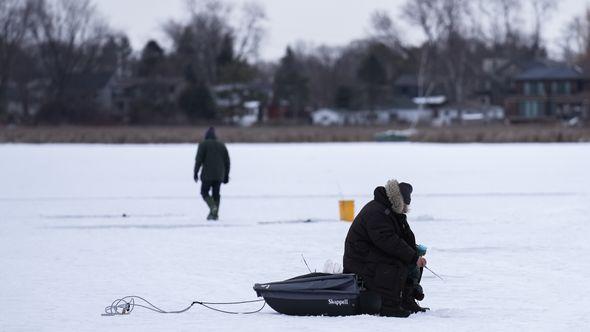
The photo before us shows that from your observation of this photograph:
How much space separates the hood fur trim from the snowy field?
0.93 m

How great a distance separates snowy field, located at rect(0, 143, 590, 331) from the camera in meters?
9.66

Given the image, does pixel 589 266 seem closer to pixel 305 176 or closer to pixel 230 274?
pixel 230 274

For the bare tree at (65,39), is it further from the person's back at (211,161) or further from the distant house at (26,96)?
the person's back at (211,161)

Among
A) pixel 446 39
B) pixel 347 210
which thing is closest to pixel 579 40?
pixel 446 39

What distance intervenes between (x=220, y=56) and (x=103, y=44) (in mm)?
13456

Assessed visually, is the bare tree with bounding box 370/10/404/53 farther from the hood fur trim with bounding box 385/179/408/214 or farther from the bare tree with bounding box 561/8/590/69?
the hood fur trim with bounding box 385/179/408/214

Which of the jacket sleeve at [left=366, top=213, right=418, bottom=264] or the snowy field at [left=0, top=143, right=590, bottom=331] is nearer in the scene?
the jacket sleeve at [left=366, top=213, right=418, bottom=264]

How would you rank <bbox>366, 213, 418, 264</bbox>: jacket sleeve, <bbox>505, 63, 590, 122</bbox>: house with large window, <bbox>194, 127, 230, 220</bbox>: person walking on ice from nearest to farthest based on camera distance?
<bbox>366, 213, 418, 264</bbox>: jacket sleeve → <bbox>194, 127, 230, 220</bbox>: person walking on ice → <bbox>505, 63, 590, 122</bbox>: house with large window

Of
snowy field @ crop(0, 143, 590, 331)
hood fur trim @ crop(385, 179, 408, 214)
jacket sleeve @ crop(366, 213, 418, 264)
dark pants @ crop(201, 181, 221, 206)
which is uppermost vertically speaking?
hood fur trim @ crop(385, 179, 408, 214)

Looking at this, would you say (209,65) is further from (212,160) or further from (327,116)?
(212,160)

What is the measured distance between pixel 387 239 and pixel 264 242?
236 inches

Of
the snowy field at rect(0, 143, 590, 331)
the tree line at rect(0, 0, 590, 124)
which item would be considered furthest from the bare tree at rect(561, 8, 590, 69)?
the snowy field at rect(0, 143, 590, 331)

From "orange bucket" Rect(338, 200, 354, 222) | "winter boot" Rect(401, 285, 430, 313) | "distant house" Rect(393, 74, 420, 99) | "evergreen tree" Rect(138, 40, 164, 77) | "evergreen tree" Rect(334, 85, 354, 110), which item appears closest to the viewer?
"winter boot" Rect(401, 285, 430, 313)

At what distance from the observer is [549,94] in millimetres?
94125
